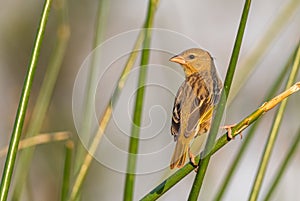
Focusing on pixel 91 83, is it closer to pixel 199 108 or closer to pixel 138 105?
pixel 138 105

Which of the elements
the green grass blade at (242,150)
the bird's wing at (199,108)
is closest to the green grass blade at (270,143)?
the green grass blade at (242,150)

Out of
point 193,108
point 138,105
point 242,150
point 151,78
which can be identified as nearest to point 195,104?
point 193,108

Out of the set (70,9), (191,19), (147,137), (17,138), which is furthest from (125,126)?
(70,9)

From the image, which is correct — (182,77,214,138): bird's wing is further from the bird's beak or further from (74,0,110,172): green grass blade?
(74,0,110,172): green grass blade

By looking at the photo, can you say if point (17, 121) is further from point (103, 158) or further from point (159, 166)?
point (103, 158)

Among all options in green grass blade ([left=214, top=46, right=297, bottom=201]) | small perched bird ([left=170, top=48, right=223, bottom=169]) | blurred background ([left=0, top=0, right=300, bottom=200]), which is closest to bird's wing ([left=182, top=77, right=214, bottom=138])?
small perched bird ([left=170, top=48, right=223, bottom=169])

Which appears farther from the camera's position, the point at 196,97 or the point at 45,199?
the point at 45,199

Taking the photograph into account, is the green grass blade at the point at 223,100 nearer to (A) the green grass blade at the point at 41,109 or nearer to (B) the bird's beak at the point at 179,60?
(B) the bird's beak at the point at 179,60
